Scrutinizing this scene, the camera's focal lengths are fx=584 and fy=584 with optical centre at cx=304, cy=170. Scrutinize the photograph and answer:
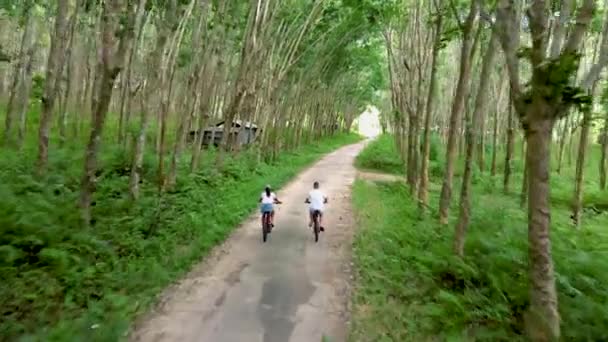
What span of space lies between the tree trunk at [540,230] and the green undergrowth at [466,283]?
0.51 metres

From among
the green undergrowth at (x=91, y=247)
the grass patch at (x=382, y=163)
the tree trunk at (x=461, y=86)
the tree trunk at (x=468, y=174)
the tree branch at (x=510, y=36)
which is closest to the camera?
the tree branch at (x=510, y=36)

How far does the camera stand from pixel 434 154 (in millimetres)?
35406

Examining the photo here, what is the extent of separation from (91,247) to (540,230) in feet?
23.8

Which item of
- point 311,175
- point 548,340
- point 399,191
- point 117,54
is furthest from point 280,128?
point 548,340

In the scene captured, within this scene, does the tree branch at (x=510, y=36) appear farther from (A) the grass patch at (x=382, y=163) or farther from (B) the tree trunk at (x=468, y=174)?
(A) the grass patch at (x=382, y=163)

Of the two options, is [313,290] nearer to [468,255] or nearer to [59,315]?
[468,255]

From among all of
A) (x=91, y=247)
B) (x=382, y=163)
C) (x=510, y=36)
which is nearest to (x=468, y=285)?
(x=510, y=36)

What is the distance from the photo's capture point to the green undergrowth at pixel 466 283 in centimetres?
755

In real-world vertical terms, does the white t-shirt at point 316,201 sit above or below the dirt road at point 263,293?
above

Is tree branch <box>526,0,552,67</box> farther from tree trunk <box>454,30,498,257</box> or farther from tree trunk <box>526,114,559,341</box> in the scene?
tree trunk <box>454,30,498,257</box>

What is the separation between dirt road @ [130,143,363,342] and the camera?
817 centimetres

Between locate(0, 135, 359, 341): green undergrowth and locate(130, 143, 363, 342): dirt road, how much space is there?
393mm

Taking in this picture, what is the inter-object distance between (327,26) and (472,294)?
A: 20788 millimetres

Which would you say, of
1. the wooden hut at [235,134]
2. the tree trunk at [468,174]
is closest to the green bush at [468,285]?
the tree trunk at [468,174]
